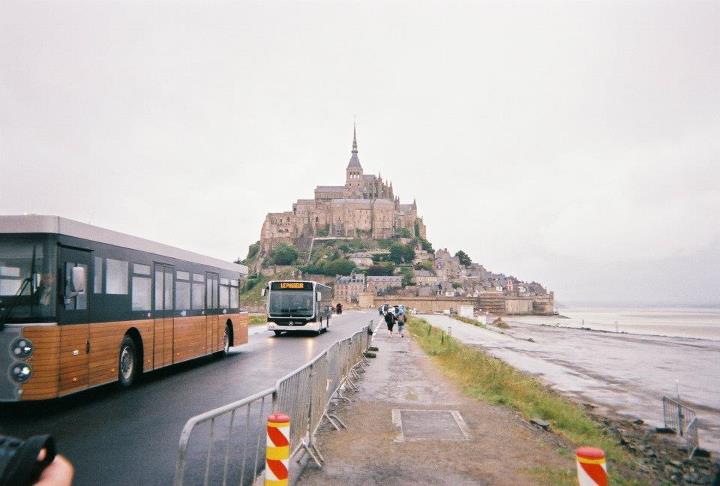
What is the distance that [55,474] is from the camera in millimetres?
1984

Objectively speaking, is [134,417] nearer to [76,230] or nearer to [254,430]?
[254,430]

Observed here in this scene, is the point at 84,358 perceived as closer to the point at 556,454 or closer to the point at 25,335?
the point at 25,335

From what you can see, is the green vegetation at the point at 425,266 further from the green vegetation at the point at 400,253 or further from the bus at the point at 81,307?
the bus at the point at 81,307

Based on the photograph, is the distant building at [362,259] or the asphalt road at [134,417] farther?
the distant building at [362,259]

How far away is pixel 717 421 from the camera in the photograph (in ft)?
51.2

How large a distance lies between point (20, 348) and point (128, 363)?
366cm

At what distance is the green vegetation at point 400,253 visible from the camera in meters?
181

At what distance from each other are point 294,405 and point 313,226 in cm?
18465

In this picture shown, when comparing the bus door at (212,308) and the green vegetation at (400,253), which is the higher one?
the green vegetation at (400,253)

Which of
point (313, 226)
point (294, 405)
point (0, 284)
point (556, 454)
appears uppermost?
point (313, 226)

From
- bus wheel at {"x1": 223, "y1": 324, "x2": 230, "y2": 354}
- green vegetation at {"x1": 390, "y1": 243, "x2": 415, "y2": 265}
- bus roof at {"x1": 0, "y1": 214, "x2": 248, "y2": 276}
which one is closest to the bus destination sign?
bus wheel at {"x1": 223, "y1": 324, "x2": 230, "y2": 354}

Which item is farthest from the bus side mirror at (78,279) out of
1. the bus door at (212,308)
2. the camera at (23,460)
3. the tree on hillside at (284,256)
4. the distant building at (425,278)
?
the tree on hillside at (284,256)

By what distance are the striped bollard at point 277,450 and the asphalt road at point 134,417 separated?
162 cm

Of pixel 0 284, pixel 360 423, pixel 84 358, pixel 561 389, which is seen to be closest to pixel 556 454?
pixel 360 423
